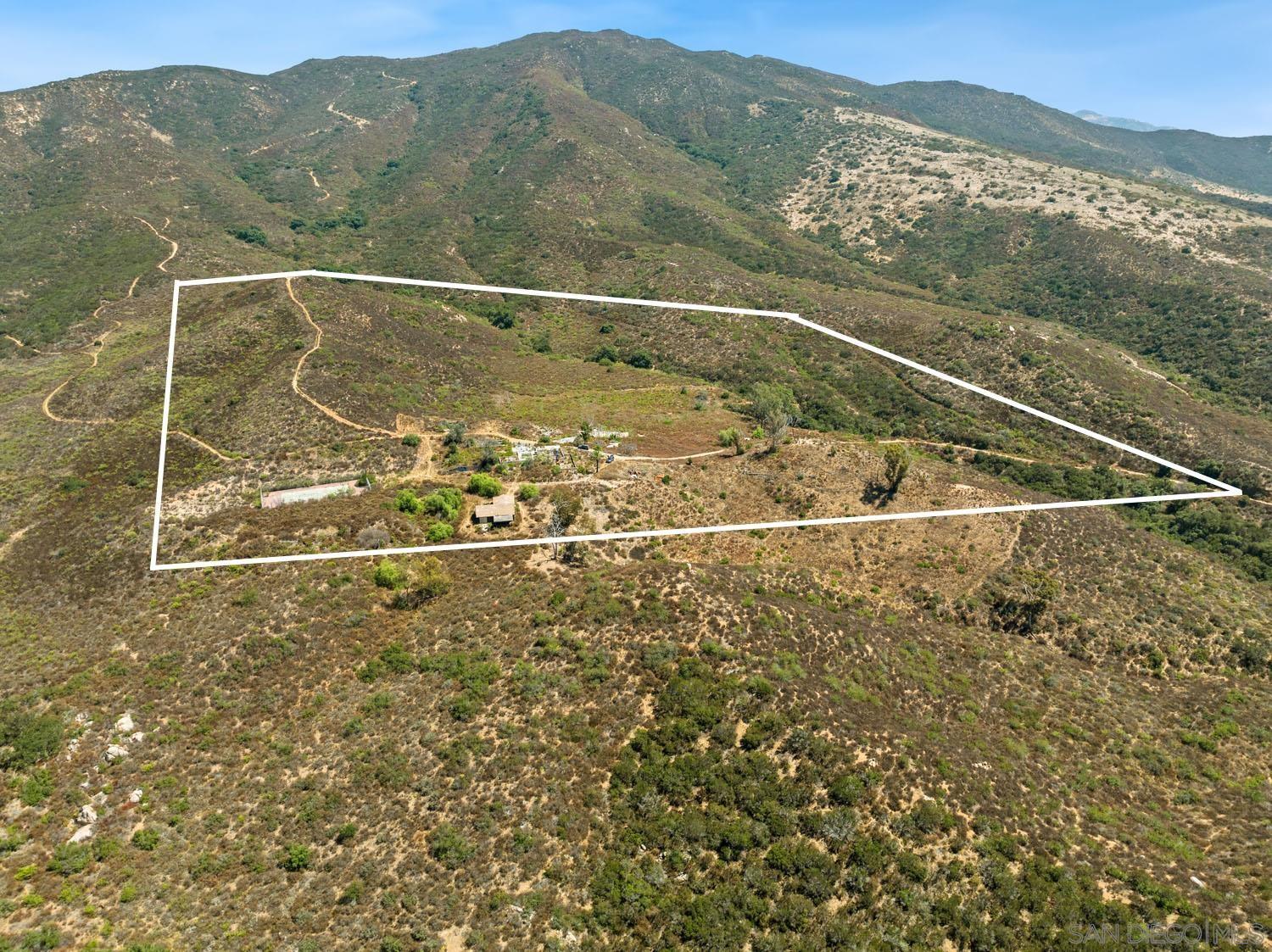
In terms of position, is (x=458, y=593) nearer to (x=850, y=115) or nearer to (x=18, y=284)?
(x=18, y=284)

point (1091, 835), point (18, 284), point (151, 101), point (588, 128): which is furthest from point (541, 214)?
point (151, 101)

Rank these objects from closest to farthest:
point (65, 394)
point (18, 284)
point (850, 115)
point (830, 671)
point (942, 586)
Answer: point (830, 671)
point (942, 586)
point (65, 394)
point (18, 284)
point (850, 115)

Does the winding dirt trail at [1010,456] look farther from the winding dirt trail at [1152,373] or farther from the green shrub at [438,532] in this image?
the green shrub at [438,532]

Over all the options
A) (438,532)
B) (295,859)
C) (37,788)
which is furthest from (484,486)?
(37,788)

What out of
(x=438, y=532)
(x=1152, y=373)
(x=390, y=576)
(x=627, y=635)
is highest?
(x=1152, y=373)

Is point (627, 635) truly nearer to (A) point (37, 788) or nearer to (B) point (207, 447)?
(A) point (37, 788)

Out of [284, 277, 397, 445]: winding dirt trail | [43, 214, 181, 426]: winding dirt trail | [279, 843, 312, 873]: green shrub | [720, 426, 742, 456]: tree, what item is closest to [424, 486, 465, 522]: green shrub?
[284, 277, 397, 445]: winding dirt trail

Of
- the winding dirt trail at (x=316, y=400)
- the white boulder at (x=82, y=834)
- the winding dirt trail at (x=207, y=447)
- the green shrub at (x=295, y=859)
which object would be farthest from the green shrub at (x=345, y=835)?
the winding dirt trail at (x=207, y=447)

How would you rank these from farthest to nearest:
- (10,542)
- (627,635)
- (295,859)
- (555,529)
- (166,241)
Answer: (166,241)
(10,542)
(555,529)
(627,635)
(295,859)
